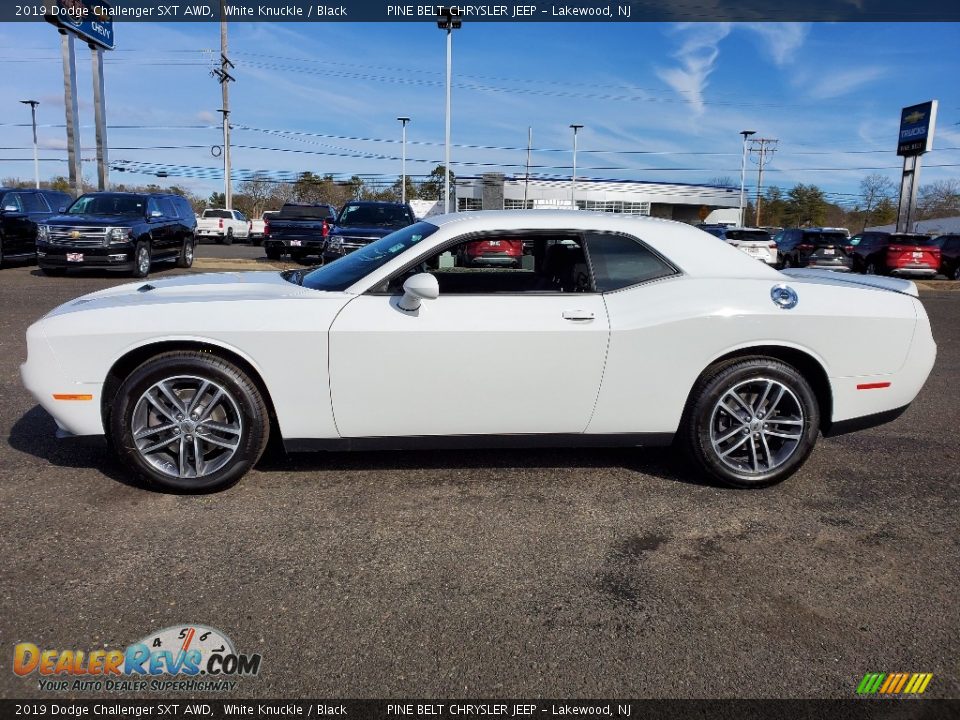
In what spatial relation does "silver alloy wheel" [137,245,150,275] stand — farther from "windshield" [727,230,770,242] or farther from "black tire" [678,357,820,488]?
"windshield" [727,230,770,242]

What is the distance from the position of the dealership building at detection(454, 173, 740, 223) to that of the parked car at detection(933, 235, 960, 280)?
3491 cm

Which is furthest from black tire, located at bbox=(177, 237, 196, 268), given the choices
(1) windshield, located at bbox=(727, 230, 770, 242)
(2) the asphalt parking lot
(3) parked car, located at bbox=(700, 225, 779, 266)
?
(1) windshield, located at bbox=(727, 230, 770, 242)

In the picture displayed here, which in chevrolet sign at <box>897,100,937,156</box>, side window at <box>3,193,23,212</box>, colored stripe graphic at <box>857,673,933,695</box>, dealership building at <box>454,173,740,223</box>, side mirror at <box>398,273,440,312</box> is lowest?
colored stripe graphic at <box>857,673,933,695</box>

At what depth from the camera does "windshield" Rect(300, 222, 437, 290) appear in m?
3.96

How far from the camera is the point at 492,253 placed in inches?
169

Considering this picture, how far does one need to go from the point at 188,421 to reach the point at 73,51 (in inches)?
1076

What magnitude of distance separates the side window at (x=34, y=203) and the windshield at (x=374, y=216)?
7338 mm

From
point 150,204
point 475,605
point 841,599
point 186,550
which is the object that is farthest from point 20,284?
point 841,599

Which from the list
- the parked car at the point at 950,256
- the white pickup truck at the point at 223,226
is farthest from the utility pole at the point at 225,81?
the parked car at the point at 950,256

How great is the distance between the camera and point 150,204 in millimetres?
15062

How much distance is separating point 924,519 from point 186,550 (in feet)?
12.0

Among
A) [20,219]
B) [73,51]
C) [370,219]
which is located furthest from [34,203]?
[73,51]

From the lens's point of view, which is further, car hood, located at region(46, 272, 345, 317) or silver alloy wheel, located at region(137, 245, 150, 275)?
silver alloy wheel, located at region(137, 245, 150, 275)

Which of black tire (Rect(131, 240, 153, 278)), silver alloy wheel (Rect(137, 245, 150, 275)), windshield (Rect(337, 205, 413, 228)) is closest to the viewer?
black tire (Rect(131, 240, 153, 278))
